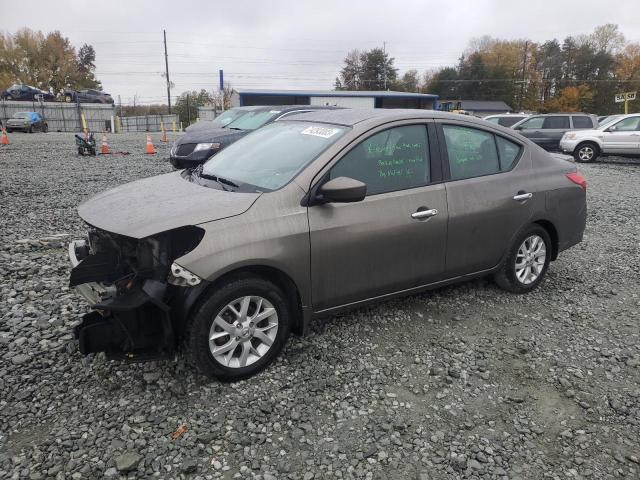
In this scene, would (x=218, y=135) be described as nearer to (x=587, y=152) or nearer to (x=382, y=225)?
(x=382, y=225)

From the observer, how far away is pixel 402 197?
3615 millimetres

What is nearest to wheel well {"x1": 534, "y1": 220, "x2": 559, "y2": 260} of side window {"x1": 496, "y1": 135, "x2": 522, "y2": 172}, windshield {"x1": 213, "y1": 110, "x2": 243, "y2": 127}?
side window {"x1": 496, "y1": 135, "x2": 522, "y2": 172}

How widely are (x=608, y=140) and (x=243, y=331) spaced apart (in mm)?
16830

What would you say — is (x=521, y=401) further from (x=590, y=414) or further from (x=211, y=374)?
(x=211, y=374)

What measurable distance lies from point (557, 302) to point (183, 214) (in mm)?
3501

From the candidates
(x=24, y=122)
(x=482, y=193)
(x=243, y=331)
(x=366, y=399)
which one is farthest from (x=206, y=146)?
(x=24, y=122)

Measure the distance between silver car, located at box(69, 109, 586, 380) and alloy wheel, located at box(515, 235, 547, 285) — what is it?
0.07 ft

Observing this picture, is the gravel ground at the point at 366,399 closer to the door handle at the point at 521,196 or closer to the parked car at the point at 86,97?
the door handle at the point at 521,196

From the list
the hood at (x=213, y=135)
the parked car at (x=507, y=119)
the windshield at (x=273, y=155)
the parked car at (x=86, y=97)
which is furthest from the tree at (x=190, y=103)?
the windshield at (x=273, y=155)

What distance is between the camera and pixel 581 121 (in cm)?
1872

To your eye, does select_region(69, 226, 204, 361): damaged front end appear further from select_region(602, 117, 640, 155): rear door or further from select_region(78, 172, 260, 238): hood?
select_region(602, 117, 640, 155): rear door

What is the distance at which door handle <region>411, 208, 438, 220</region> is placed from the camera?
3.63 m

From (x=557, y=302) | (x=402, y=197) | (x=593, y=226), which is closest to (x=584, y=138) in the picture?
(x=593, y=226)

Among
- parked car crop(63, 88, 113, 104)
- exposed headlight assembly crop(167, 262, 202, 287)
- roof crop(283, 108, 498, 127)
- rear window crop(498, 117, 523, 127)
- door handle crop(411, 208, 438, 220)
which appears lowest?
exposed headlight assembly crop(167, 262, 202, 287)
